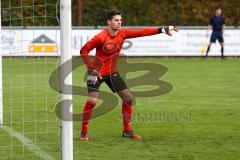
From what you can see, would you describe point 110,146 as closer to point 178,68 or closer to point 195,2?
point 178,68

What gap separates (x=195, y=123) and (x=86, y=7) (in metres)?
22.2

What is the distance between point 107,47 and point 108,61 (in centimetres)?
24

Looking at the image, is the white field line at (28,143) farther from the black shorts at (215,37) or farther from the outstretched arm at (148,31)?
the black shorts at (215,37)

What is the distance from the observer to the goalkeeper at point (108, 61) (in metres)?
10.2

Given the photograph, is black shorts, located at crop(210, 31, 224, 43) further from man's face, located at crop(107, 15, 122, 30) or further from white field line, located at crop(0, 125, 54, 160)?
man's face, located at crop(107, 15, 122, 30)

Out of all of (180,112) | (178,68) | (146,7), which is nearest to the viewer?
(180,112)

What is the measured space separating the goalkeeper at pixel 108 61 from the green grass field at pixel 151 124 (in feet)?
1.21

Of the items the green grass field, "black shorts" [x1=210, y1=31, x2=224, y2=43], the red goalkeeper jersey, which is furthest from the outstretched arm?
"black shorts" [x1=210, y1=31, x2=224, y2=43]

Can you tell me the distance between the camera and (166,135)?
10.8 metres

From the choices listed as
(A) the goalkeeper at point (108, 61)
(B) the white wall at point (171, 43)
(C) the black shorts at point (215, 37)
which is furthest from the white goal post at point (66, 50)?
(B) the white wall at point (171, 43)

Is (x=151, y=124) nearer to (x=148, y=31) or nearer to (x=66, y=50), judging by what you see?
(x=148, y=31)

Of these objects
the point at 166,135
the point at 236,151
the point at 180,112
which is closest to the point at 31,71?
the point at 180,112

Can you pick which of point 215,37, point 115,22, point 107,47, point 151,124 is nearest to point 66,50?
point 115,22

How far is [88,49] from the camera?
10.2 m
